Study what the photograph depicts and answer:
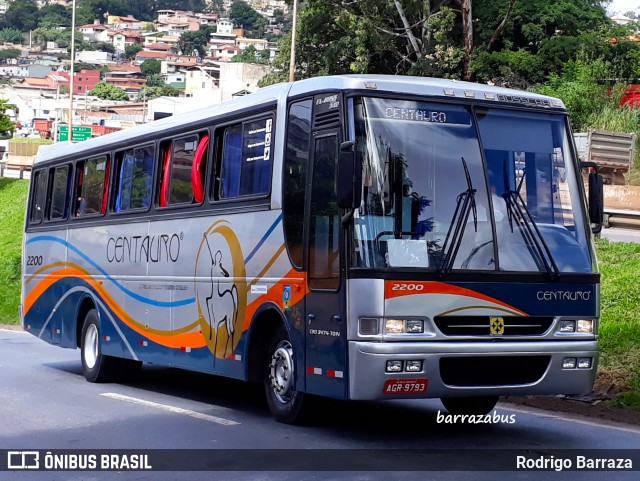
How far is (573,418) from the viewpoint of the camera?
42.1 ft

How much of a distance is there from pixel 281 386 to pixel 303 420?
0.43 metres

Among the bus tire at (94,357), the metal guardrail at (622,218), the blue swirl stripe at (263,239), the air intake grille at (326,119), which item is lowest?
the bus tire at (94,357)

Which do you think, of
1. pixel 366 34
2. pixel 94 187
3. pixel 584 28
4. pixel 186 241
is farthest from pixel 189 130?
pixel 584 28

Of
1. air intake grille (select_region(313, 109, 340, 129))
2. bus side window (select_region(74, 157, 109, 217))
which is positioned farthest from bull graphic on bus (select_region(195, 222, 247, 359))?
bus side window (select_region(74, 157, 109, 217))

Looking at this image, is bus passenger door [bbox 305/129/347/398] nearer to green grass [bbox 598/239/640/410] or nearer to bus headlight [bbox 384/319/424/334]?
bus headlight [bbox 384/319/424/334]

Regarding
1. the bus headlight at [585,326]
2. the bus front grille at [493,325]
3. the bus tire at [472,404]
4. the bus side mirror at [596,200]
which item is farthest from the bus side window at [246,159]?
the bus headlight at [585,326]

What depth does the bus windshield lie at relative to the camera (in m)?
10.4

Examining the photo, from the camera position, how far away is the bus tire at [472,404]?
12.3 m

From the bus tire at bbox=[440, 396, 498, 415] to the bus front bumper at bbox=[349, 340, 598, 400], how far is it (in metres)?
1.55

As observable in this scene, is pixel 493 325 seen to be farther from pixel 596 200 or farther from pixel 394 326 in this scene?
pixel 596 200

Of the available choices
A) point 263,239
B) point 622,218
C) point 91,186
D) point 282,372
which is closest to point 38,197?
point 91,186

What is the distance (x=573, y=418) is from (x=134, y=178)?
663 centimetres

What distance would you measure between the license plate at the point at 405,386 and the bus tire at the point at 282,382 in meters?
1.43

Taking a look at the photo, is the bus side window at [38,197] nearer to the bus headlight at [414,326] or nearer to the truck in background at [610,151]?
the bus headlight at [414,326]
